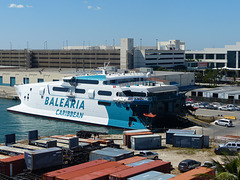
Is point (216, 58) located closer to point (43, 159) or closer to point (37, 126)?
point (37, 126)

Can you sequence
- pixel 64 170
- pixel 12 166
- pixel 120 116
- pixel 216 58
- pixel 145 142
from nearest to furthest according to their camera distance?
pixel 64 170
pixel 12 166
pixel 145 142
pixel 120 116
pixel 216 58

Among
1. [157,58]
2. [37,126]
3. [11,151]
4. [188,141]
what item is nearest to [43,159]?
[11,151]

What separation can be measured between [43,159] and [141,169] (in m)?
5.49

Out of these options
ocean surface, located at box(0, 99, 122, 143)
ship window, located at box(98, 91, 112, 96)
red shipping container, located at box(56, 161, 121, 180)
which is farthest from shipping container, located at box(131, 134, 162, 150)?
ship window, located at box(98, 91, 112, 96)

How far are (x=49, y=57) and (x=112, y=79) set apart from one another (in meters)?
66.6

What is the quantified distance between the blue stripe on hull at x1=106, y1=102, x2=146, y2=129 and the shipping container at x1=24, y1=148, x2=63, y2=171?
654 inches

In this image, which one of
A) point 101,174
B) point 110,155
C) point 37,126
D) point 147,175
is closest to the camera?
point 147,175

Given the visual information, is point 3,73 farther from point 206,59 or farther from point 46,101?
point 206,59

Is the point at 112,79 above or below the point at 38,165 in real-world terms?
above

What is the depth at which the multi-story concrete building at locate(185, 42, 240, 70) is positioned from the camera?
98688mm

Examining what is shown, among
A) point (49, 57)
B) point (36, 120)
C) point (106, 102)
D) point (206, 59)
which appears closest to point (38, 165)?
point (106, 102)

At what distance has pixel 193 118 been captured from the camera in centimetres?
3844

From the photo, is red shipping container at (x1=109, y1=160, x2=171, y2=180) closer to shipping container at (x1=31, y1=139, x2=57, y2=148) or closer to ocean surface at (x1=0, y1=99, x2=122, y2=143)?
shipping container at (x1=31, y1=139, x2=57, y2=148)

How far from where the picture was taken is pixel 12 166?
20.0 meters
